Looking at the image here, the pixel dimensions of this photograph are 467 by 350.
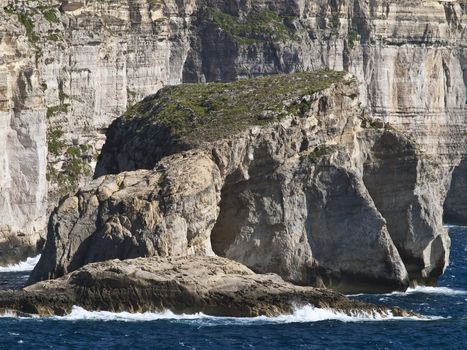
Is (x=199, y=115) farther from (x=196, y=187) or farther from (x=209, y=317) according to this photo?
(x=209, y=317)

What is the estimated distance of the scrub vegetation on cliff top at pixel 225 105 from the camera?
67.2m

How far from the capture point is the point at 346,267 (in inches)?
2650

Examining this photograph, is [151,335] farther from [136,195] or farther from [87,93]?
[87,93]

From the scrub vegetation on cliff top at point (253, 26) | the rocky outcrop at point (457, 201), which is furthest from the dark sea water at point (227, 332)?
the rocky outcrop at point (457, 201)

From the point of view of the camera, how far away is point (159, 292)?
197ft

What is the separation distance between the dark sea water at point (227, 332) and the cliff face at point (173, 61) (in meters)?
22.0

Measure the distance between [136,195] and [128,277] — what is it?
3.90 metres

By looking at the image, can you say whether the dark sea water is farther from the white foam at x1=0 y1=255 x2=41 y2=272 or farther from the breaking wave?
the white foam at x1=0 y1=255 x2=41 y2=272

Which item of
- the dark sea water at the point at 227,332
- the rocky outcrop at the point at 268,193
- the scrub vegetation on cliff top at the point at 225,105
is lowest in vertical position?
the dark sea water at the point at 227,332

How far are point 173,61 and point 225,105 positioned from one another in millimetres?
38722

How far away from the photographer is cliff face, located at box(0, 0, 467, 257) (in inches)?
3282

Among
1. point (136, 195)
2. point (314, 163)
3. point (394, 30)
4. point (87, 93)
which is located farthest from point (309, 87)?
point (394, 30)

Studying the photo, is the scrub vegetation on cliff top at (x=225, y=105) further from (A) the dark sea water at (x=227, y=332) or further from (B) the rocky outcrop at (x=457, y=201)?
(B) the rocky outcrop at (x=457, y=201)

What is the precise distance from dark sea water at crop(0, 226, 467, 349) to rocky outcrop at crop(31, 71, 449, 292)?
3.03 metres
